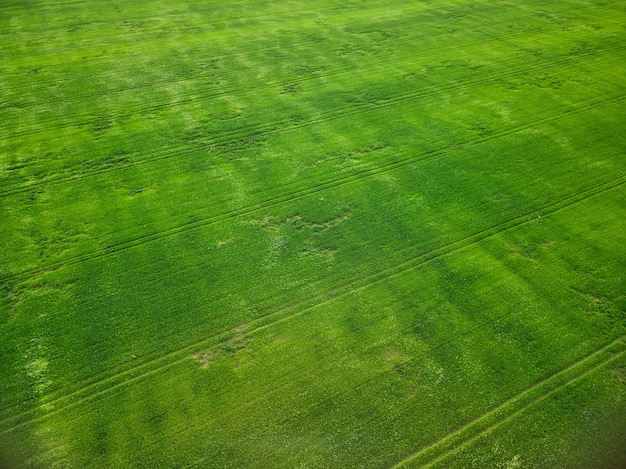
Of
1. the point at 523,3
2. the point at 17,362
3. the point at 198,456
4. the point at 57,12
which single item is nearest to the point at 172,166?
the point at 17,362

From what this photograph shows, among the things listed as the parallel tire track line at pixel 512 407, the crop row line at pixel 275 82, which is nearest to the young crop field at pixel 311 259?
the parallel tire track line at pixel 512 407

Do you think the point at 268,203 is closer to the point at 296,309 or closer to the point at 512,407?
the point at 296,309

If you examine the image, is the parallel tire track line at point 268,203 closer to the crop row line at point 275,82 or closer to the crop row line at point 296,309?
the crop row line at point 296,309

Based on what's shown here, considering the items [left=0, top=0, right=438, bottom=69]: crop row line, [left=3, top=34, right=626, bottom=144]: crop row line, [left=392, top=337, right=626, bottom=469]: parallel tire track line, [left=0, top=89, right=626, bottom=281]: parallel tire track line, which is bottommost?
[left=392, top=337, right=626, bottom=469]: parallel tire track line

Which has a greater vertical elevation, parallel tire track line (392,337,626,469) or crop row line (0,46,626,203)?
crop row line (0,46,626,203)

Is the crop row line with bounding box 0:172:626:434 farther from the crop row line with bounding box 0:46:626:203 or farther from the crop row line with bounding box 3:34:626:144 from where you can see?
the crop row line with bounding box 3:34:626:144

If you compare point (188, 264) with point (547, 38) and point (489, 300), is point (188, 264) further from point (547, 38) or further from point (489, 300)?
point (547, 38)

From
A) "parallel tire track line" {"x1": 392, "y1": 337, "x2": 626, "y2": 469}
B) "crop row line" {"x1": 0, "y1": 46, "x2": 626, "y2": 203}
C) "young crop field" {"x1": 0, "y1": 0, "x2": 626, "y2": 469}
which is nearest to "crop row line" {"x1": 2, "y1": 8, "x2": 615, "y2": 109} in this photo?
"young crop field" {"x1": 0, "y1": 0, "x2": 626, "y2": 469}
